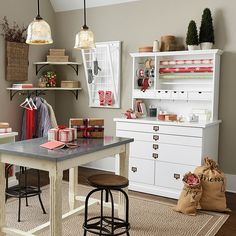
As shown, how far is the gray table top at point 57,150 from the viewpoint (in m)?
2.74

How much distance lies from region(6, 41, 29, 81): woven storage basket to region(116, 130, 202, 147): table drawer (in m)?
1.82

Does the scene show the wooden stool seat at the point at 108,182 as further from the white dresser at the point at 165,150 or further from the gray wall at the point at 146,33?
the gray wall at the point at 146,33

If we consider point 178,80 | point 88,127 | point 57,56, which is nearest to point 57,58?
point 57,56

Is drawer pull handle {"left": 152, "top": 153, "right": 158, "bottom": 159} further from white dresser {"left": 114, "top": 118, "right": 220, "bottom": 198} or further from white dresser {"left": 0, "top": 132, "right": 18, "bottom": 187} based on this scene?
white dresser {"left": 0, "top": 132, "right": 18, "bottom": 187}

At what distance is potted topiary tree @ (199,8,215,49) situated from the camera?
4.61 m

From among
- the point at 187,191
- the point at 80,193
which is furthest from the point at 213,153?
the point at 80,193

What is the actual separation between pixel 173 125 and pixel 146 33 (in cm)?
162

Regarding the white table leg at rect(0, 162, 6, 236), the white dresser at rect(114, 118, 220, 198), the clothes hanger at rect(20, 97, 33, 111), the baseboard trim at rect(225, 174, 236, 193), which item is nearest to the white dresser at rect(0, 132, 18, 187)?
the clothes hanger at rect(20, 97, 33, 111)

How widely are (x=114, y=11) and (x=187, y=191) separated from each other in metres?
A: 3.06

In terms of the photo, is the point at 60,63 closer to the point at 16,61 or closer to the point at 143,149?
the point at 16,61

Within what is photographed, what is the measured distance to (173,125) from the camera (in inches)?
175

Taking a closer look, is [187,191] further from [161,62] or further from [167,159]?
[161,62]

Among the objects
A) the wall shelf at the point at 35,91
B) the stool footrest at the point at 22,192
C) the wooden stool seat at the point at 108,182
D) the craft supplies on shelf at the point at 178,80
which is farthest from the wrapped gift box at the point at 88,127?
the wall shelf at the point at 35,91

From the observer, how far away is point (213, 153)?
4.73 meters
